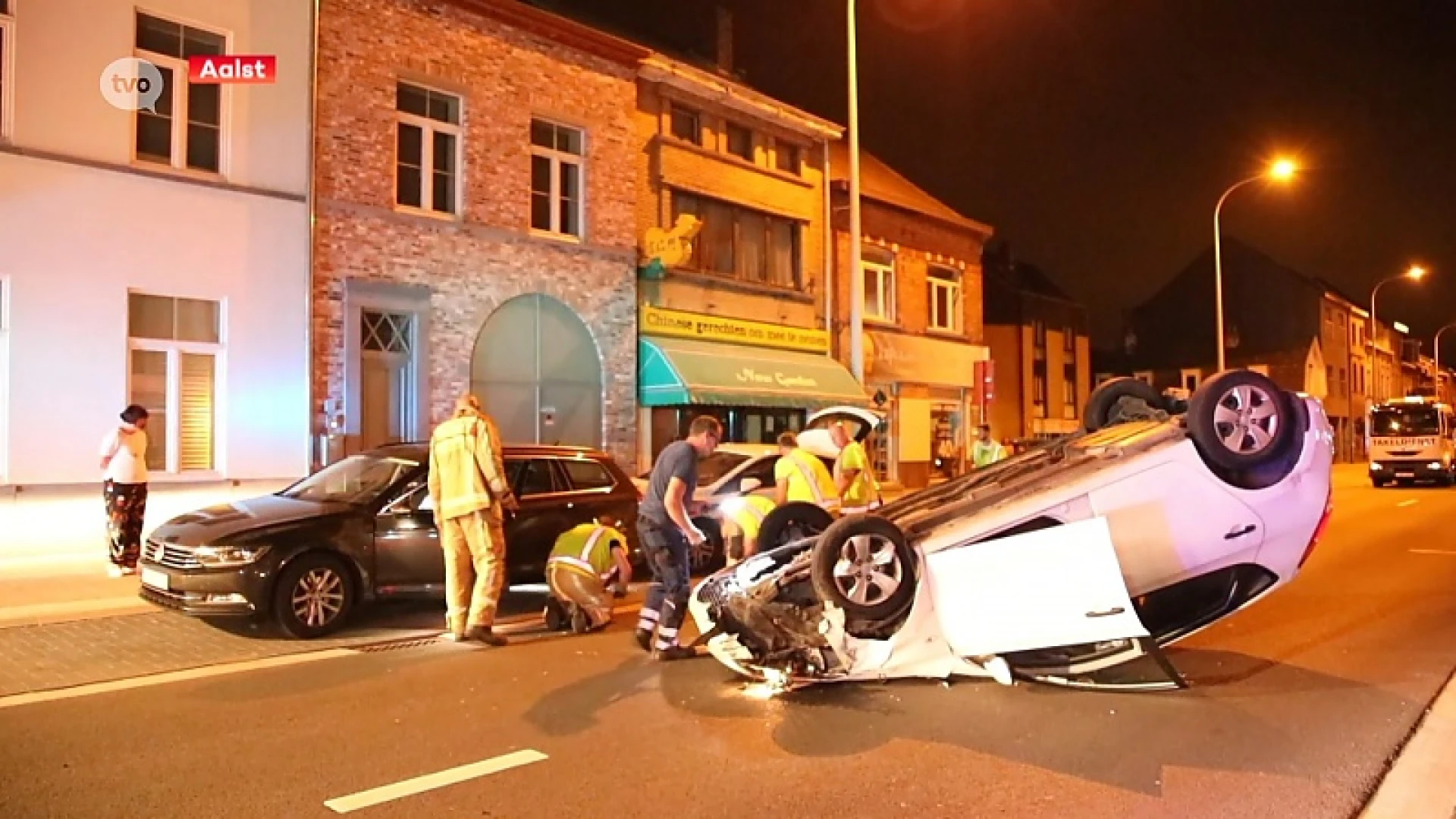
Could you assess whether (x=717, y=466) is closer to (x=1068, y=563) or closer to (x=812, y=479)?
(x=812, y=479)

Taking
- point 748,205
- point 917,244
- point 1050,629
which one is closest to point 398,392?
point 748,205

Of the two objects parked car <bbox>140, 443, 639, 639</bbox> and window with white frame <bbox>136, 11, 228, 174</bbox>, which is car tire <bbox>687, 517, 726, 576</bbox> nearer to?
parked car <bbox>140, 443, 639, 639</bbox>

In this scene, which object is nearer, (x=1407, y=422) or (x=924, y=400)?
(x=924, y=400)

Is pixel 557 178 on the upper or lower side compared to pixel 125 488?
upper

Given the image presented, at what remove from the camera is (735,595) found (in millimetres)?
6363

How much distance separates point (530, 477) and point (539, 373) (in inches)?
290

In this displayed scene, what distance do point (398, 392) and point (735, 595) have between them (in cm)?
1030

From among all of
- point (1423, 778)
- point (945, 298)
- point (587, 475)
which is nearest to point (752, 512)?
point (587, 475)

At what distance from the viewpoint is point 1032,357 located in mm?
37562

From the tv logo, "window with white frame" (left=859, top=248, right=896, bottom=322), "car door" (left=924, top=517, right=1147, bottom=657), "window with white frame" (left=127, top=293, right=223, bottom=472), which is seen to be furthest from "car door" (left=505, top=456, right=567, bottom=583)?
"window with white frame" (left=859, top=248, right=896, bottom=322)

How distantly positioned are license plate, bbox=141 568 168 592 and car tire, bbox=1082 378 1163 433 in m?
6.81

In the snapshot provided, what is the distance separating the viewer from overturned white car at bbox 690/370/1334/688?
5812mm

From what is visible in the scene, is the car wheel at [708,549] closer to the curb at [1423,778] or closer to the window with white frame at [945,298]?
the curb at [1423,778]

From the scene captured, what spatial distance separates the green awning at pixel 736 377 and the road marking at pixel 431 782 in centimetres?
1259
